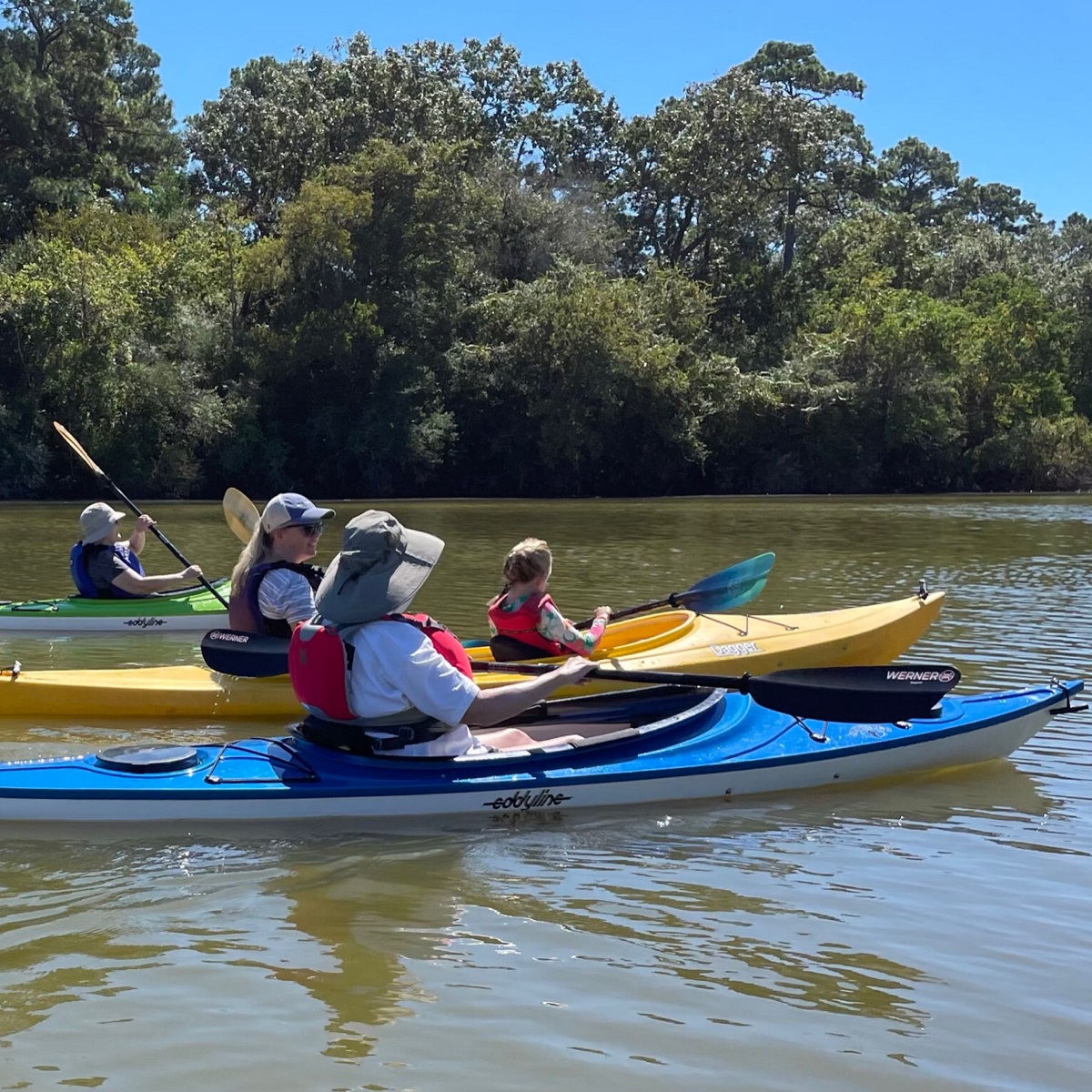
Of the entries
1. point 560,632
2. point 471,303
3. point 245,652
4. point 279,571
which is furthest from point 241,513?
point 471,303

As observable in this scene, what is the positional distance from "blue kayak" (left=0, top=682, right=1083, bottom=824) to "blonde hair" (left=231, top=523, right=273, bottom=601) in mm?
1244

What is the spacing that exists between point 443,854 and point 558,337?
1198 inches

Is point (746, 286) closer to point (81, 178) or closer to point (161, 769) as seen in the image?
point (81, 178)

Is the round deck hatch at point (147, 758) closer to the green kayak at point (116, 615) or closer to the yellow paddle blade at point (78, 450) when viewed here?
the green kayak at point (116, 615)

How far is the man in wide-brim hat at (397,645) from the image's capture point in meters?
4.52

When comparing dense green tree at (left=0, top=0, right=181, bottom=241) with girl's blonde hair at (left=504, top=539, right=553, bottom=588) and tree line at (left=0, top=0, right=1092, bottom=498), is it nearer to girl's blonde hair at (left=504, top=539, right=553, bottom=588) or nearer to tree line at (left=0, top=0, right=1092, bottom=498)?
tree line at (left=0, top=0, right=1092, bottom=498)

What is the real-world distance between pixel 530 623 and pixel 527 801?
1.55 meters

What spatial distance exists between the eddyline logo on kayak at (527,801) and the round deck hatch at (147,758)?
46.4 inches


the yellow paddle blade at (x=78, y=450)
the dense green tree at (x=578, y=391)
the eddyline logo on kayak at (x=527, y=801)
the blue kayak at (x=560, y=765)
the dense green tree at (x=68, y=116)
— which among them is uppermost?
the dense green tree at (x=68, y=116)

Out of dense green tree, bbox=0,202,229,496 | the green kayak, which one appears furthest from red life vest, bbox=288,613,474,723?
dense green tree, bbox=0,202,229,496

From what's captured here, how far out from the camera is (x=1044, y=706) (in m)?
6.22

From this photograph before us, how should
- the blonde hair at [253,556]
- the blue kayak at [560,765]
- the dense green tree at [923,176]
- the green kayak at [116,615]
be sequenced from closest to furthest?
1. the blue kayak at [560,765]
2. the blonde hair at [253,556]
3. the green kayak at [116,615]
4. the dense green tree at [923,176]

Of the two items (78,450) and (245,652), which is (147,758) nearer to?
(245,652)

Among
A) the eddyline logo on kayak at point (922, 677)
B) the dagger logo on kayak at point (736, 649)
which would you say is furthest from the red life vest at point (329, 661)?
the dagger logo on kayak at point (736, 649)
